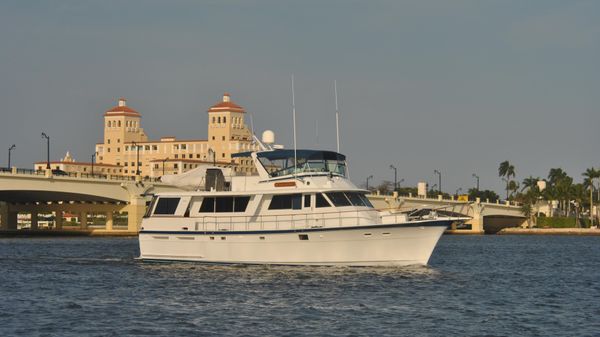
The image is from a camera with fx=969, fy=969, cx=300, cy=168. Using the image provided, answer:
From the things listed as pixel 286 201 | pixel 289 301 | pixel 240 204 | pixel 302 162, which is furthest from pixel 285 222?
pixel 289 301

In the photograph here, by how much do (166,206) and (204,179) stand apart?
13.6ft

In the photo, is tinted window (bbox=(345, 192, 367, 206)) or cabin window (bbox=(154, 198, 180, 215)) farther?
cabin window (bbox=(154, 198, 180, 215))

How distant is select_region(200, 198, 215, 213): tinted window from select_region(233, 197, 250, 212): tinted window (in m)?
1.25

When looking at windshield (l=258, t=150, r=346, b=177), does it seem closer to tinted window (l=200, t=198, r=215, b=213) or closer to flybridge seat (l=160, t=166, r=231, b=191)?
flybridge seat (l=160, t=166, r=231, b=191)

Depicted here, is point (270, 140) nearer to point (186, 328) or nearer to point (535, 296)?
point (535, 296)

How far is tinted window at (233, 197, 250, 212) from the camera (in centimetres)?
4662

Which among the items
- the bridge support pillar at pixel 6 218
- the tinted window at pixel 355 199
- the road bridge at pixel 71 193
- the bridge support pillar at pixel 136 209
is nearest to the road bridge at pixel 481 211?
the bridge support pillar at pixel 136 209

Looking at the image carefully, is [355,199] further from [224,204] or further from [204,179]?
[204,179]

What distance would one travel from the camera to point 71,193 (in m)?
97.4

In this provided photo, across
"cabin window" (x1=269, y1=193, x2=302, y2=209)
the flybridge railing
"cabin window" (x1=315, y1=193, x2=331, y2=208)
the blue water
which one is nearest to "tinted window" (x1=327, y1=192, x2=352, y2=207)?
"cabin window" (x1=315, y1=193, x2=331, y2=208)

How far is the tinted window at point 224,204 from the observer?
47.1 m

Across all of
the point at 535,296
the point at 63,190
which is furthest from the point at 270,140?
the point at 63,190

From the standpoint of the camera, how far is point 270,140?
51062 mm

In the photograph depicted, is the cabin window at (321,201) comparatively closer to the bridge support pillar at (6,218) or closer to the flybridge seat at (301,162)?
the flybridge seat at (301,162)
